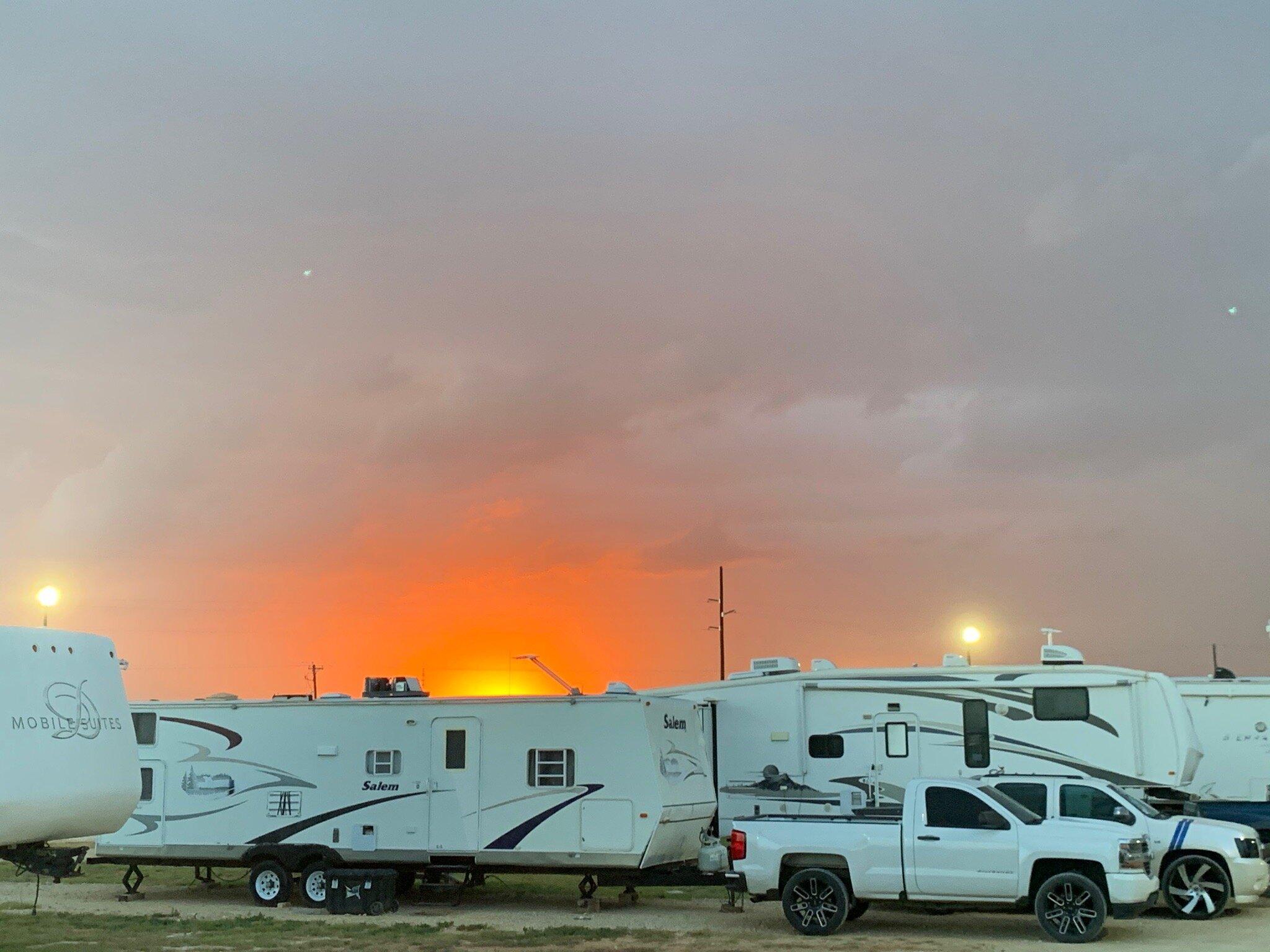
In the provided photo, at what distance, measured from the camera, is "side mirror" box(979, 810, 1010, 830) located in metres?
17.5

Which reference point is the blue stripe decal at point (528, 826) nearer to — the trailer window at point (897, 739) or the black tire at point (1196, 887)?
the trailer window at point (897, 739)

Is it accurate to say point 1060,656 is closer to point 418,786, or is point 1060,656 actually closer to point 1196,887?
point 1196,887

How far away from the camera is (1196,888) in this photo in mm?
19219

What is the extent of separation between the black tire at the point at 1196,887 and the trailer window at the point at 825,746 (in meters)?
4.98

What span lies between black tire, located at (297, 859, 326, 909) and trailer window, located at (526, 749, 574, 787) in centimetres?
362

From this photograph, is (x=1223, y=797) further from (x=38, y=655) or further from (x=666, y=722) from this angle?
(x=38, y=655)

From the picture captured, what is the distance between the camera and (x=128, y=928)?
62.0 ft

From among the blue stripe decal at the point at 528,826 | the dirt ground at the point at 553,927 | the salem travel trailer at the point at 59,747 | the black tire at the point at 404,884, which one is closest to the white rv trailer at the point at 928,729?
the dirt ground at the point at 553,927

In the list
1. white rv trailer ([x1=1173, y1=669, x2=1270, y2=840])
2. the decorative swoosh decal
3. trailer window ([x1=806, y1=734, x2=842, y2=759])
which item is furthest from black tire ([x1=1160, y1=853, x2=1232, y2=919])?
the decorative swoosh decal

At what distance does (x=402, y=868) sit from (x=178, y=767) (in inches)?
160

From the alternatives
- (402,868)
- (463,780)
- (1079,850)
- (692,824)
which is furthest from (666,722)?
(1079,850)

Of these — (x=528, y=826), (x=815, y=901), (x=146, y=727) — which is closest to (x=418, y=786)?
(x=528, y=826)

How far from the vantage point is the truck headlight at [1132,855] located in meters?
17.0

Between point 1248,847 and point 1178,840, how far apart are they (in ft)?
3.57
